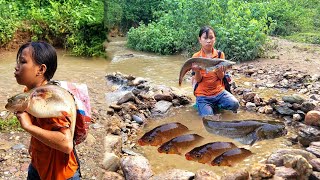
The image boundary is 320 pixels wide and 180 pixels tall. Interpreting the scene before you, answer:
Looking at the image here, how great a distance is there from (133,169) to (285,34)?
38.3 ft

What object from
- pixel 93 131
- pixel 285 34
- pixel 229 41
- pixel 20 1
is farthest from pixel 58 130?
pixel 285 34

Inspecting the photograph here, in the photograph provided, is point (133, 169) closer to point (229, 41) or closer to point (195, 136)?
point (195, 136)

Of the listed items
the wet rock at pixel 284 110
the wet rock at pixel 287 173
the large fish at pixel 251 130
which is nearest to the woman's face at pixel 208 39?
the large fish at pixel 251 130

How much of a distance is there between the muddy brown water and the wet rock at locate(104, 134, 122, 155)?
309 mm

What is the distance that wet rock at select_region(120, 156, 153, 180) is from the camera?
3.60 metres

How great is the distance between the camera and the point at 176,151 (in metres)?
4.50

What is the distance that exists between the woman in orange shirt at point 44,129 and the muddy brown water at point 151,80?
6.94ft

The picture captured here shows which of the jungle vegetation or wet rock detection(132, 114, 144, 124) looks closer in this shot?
wet rock detection(132, 114, 144, 124)

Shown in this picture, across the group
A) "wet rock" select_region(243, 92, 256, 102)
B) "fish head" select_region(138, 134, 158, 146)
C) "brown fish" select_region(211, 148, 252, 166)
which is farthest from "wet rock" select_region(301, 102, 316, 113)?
"fish head" select_region(138, 134, 158, 146)

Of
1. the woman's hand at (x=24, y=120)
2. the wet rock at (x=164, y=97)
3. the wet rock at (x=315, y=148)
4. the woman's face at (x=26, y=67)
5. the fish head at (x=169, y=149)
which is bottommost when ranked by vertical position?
the fish head at (x=169, y=149)

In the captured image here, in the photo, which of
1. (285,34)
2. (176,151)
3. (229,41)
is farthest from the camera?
(285,34)

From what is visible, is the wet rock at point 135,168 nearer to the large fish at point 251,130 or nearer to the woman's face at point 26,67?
the large fish at point 251,130

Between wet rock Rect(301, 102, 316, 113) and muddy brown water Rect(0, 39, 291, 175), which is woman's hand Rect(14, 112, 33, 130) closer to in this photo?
muddy brown water Rect(0, 39, 291, 175)

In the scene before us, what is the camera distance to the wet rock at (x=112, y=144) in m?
4.27
